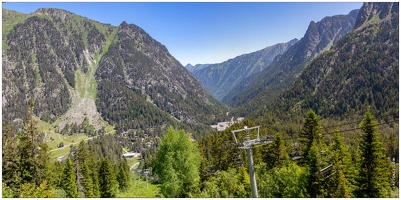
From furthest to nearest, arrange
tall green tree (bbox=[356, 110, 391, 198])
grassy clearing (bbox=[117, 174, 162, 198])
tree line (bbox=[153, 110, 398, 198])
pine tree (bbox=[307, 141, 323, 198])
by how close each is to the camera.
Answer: grassy clearing (bbox=[117, 174, 162, 198]), pine tree (bbox=[307, 141, 323, 198]), tall green tree (bbox=[356, 110, 391, 198]), tree line (bbox=[153, 110, 398, 198])

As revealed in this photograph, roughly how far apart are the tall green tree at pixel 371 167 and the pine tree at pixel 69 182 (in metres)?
57.7

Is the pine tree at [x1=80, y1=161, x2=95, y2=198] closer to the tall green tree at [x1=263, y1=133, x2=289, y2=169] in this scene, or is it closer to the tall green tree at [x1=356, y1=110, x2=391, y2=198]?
the tall green tree at [x1=263, y1=133, x2=289, y2=169]

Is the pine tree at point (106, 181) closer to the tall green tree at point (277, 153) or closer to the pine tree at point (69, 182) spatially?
the pine tree at point (69, 182)

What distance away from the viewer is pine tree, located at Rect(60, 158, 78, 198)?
63.5 metres

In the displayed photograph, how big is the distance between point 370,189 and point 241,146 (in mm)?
24016

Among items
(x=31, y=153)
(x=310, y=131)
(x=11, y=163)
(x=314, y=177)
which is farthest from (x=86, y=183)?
(x=314, y=177)

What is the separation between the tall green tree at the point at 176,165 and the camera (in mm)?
49375

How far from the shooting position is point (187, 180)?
51.2 meters

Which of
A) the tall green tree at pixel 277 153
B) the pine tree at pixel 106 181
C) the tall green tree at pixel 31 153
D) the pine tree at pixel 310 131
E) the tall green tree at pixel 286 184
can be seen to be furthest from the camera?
the pine tree at pixel 106 181

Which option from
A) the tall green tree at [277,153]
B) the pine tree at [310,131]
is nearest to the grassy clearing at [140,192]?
the tall green tree at [277,153]

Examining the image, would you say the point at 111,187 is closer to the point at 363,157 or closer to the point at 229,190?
the point at 229,190

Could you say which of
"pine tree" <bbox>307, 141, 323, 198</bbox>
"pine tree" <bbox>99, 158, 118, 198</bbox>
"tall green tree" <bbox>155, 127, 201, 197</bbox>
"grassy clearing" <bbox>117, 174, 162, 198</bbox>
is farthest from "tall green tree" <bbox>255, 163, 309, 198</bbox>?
"pine tree" <bbox>99, 158, 118, 198</bbox>

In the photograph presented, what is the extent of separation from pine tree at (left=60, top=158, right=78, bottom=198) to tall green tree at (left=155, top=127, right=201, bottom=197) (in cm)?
2552

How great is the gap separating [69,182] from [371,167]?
61.6 m
